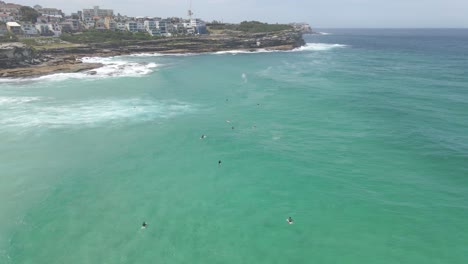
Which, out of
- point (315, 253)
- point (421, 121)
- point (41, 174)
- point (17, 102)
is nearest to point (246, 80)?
point (421, 121)

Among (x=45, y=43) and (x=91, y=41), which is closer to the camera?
(x=45, y=43)

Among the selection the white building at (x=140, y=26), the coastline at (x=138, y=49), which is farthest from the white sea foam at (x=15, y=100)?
the white building at (x=140, y=26)

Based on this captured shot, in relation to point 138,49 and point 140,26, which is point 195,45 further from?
point 140,26

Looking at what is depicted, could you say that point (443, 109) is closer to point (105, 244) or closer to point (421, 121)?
point (421, 121)

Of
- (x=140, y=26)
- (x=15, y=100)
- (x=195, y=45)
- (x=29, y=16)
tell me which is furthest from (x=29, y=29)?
(x=15, y=100)

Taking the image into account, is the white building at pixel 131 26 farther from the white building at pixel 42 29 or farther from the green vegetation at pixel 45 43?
the green vegetation at pixel 45 43

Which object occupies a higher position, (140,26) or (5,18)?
(140,26)

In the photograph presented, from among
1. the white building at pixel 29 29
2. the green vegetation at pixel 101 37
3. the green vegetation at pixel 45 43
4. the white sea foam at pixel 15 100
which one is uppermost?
the white building at pixel 29 29
